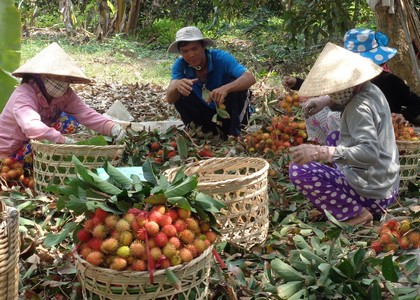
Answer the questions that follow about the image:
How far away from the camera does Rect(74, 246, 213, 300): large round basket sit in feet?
5.47

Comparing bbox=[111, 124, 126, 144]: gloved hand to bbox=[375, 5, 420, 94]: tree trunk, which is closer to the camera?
bbox=[111, 124, 126, 144]: gloved hand

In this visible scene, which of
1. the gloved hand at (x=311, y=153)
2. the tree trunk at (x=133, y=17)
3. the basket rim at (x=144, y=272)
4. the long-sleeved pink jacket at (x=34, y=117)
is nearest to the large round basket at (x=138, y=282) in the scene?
the basket rim at (x=144, y=272)

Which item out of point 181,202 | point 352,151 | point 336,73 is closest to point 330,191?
point 352,151

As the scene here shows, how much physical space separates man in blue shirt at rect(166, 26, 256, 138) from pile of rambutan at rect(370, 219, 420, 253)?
167 centimetres

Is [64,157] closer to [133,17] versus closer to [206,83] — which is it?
[206,83]

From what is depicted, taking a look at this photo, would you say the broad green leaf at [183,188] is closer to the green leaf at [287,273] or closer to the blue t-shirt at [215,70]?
the green leaf at [287,273]

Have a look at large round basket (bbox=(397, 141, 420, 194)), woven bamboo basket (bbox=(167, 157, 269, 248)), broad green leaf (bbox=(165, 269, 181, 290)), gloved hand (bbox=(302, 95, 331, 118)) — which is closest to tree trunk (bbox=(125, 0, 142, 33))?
gloved hand (bbox=(302, 95, 331, 118))

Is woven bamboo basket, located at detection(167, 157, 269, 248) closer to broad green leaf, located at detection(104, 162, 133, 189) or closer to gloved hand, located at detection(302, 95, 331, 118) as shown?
broad green leaf, located at detection(104, 162, 133, 189)

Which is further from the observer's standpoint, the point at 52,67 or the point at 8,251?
the point at 52,67

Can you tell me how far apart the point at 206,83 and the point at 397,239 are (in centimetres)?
207

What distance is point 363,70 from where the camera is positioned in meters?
2.47

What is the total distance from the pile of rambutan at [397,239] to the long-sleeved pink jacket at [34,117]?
1.63 m

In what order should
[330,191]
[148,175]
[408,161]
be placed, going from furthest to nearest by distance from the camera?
[408,161] < [330,191] < [148,175]

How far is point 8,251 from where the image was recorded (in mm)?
1567
